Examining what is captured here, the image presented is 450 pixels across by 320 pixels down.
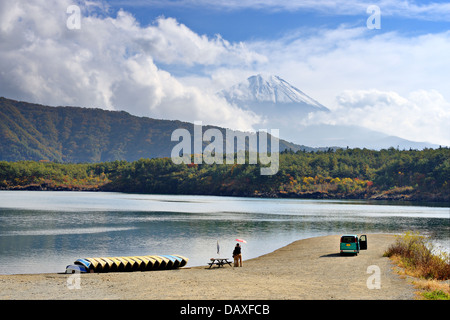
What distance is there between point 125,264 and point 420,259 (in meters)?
16.2

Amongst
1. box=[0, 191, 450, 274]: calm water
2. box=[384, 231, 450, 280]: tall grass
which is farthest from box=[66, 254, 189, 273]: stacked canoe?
box=[384, 231, 450, 280]: tall grass

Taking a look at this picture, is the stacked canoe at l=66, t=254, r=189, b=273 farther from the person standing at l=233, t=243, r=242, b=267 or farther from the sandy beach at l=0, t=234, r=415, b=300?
the person standing at l=233, t=243, r=242, b=267

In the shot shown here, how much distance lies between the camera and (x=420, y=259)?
84.0 feet

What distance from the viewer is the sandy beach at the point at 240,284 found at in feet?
59.6

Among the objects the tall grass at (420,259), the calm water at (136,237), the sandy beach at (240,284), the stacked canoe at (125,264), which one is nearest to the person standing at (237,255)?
the sandy beach at (240,284)

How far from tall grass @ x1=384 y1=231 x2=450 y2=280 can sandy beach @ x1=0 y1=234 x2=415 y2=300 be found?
1091mm

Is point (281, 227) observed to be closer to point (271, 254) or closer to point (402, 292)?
point (271, 254)

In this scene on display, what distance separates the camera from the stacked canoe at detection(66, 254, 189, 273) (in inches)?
1037

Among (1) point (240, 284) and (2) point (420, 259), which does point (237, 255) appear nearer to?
(1) point (240, 284)

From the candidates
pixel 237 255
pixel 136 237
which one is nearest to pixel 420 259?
pixel 237 255

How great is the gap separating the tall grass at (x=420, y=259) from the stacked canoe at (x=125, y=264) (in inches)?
528

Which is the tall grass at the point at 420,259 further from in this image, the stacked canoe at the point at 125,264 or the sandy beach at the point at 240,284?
the stacked canoe at the point at 125,264

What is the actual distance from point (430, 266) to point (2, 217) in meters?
61.4
